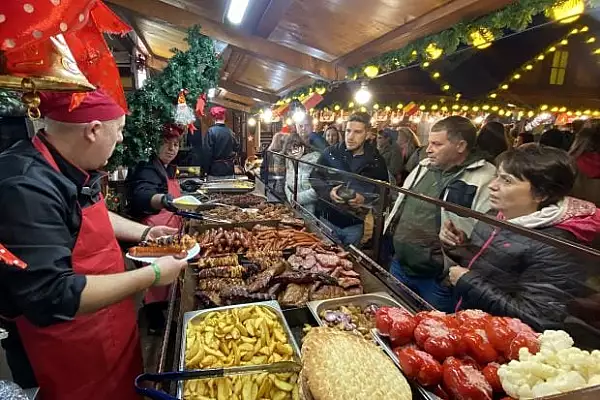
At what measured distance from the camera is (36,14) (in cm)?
76

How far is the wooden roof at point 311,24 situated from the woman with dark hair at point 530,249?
1562 mm

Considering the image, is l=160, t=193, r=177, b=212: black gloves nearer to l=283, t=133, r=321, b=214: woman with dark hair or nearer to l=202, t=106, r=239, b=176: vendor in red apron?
l=283, t=133, r=321, b=214: woman with dark hair

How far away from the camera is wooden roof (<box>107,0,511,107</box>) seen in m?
3.22

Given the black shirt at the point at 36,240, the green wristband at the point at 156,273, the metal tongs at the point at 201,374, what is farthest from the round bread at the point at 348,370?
the black shirt at the point at 36,240

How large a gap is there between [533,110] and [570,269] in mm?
12183

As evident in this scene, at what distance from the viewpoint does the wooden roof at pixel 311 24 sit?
10.6ft

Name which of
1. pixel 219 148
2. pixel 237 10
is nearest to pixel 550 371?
pixel 237 10

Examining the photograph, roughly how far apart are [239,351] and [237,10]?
165 inches

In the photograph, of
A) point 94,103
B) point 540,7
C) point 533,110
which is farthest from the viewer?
point 533,110

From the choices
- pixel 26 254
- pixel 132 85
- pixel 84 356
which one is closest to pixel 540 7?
pixel 26 254

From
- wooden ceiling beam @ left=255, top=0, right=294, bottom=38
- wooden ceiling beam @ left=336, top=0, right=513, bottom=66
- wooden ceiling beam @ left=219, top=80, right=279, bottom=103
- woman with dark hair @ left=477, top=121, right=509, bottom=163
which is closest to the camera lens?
wooden ceiling beam @ left=336, top=0, right=513, bottom=66

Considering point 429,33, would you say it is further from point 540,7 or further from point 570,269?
point 570,269

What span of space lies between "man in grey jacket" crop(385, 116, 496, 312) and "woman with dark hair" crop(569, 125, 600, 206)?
6.28ft

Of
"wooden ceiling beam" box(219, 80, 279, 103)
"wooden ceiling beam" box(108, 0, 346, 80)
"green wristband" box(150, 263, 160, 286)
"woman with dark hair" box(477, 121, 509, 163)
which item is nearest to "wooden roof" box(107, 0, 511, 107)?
"wooden ceiling beam" box(108, 0, 346, 80)
